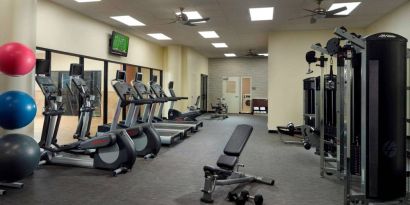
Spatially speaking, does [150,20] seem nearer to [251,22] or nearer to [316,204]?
[251,22]

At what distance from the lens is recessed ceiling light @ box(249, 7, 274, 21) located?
6191mm

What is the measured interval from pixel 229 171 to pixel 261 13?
439 centimetres

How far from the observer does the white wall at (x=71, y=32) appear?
17.7 feet

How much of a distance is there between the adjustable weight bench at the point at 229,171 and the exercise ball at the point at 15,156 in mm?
1702

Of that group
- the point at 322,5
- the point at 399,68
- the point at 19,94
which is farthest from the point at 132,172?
the point at 322,5

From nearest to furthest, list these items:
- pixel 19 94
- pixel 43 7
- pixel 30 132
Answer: pixel 19 94, pixel 30 132, pixel 43 7

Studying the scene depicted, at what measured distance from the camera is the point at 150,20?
282 inches

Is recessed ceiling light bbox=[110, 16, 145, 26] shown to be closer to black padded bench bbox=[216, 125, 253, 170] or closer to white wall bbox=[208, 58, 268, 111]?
black padded bench bbox=[216, 125, 253, 170]

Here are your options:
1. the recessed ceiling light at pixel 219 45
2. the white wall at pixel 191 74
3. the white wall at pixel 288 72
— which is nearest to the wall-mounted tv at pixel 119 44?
the white wall at pixel 191 74

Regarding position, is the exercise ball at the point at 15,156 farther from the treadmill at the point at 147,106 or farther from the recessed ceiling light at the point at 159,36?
the recessed ceiling light at the point at 159,36

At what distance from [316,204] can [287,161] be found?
1.88 m

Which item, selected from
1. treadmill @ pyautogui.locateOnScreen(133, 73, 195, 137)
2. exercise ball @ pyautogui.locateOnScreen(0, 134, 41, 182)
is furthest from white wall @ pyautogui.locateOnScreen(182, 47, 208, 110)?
exercise ball @ pyautogui.locateOnScreen(0, 134, 41, 182)

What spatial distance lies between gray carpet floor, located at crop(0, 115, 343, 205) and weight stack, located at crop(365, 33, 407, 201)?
49 centimetres

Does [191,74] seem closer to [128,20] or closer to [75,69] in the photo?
[128,20]
